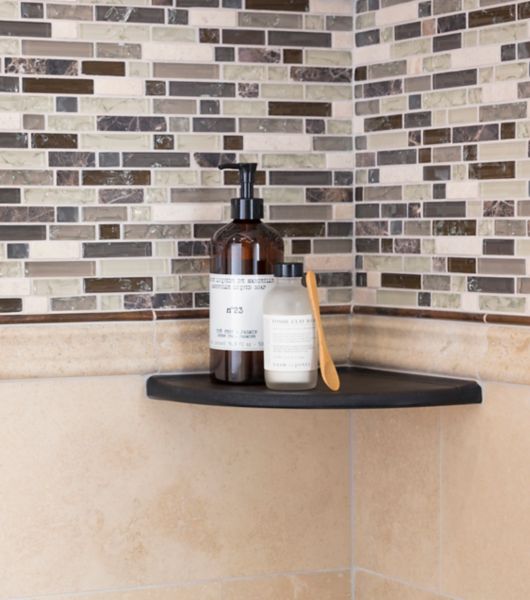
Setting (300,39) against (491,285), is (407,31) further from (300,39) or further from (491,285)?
(491,285)

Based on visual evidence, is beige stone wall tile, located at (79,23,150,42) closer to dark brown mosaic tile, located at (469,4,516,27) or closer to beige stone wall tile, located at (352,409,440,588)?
dark brown mosaic tile, located at (469,4,516,27)

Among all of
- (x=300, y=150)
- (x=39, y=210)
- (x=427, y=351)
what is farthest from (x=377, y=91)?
(x=39, y=210)

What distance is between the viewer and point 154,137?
48.4 inches

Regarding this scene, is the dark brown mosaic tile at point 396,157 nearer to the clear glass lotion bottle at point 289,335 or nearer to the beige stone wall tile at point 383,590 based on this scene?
the clear glass lotion bottle at point 289,335

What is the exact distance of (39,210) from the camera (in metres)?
1.20

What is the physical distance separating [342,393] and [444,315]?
0.59 ft

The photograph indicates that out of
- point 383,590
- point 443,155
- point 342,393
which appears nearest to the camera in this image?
point 342,393

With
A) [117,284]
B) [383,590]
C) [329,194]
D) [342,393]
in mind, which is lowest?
[383,590]

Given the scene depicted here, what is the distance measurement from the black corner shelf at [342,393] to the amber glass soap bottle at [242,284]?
0.10 ft

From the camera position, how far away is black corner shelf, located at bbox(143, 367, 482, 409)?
108cm

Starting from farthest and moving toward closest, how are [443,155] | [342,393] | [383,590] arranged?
[383,590] → [443,155] → [342,393]

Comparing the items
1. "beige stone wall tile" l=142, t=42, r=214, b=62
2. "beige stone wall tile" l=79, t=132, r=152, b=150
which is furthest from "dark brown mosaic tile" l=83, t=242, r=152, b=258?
"beige stone wall tile" l=142, t=42, r=214, b=62

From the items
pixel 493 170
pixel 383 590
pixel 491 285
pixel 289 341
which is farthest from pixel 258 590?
pixel 493 170

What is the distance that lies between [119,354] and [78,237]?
0.14m
